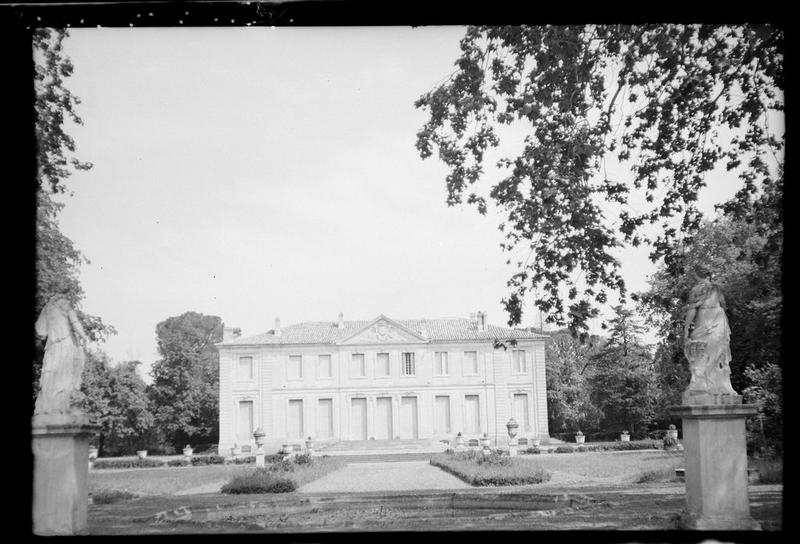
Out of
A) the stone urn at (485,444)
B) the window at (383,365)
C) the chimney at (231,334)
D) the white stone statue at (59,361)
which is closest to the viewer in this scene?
the white stone statue at (59,361)

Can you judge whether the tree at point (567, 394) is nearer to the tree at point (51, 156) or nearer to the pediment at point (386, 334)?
the pediment at point (386, 334)

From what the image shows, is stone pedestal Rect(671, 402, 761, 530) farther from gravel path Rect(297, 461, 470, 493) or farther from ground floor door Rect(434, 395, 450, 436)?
ground floor door Rect(434, 395, 450, 436)

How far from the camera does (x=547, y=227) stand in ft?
27.6

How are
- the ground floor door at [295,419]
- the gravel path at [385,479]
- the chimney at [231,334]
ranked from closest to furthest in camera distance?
the gravel path at [385,479]
the chimney at [231,334]
the ground floor door at [295,419]

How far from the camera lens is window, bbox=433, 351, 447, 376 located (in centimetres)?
3031

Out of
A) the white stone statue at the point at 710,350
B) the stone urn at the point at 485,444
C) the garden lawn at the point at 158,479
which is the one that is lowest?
the stone urn at the point at 485,444

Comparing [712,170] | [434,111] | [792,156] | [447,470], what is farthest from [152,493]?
[792,156]

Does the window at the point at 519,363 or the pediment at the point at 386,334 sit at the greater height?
the pediment at the point at 386,334

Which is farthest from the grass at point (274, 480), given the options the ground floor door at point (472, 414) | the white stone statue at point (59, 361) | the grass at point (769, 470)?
the ground floor door at point (472, 414)

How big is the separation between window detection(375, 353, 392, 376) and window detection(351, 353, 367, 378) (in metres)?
0.65

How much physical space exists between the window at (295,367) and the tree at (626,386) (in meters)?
12.1

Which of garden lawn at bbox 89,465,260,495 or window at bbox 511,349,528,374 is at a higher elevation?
window at bbox 511,349,528,374

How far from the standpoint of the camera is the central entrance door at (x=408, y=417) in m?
30.5

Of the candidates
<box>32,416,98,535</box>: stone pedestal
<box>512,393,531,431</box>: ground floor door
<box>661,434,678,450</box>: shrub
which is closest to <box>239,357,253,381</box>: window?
<box>512,393,531,431</box>: ground floor door
